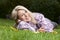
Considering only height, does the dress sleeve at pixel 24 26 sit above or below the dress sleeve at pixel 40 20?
below

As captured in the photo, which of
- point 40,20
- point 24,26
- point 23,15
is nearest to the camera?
point 23,15

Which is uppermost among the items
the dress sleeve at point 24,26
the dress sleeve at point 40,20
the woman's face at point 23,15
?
the woman's face at point 23,15

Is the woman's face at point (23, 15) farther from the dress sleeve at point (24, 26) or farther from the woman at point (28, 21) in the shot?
the dress sleeve at point (24, 26)

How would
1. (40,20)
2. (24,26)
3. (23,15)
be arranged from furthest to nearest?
(40,20) → (24,26) → (23,15)

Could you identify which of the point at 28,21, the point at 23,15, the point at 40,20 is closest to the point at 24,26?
the point at 28,21

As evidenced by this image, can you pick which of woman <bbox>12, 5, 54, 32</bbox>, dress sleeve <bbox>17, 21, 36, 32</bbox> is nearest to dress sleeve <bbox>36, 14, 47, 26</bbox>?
woman <bbox>12, 5, 54, 32</bbox>

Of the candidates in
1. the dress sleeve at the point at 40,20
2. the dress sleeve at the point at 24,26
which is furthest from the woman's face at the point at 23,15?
the dress sleeve at the point at 40,20

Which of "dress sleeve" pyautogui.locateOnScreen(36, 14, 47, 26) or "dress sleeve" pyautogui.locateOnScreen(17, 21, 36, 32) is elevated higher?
"dress sleeve" pyautogui.locateOnScreen(36, 14, 47, 26)

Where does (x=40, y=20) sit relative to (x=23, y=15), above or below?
below

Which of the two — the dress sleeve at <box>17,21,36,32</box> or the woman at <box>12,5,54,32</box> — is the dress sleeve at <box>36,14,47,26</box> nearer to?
the woman at <box>12,5,54,32</box>

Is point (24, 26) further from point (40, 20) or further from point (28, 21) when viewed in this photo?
point (40, 20)

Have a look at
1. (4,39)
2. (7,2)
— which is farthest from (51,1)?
(4,39)

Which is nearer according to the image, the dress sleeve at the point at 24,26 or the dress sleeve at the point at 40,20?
the dress sleeve at the point at 24,26

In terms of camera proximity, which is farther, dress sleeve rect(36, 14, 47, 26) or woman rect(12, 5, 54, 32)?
dress sleeve rect(36, 14, 47, 26)
